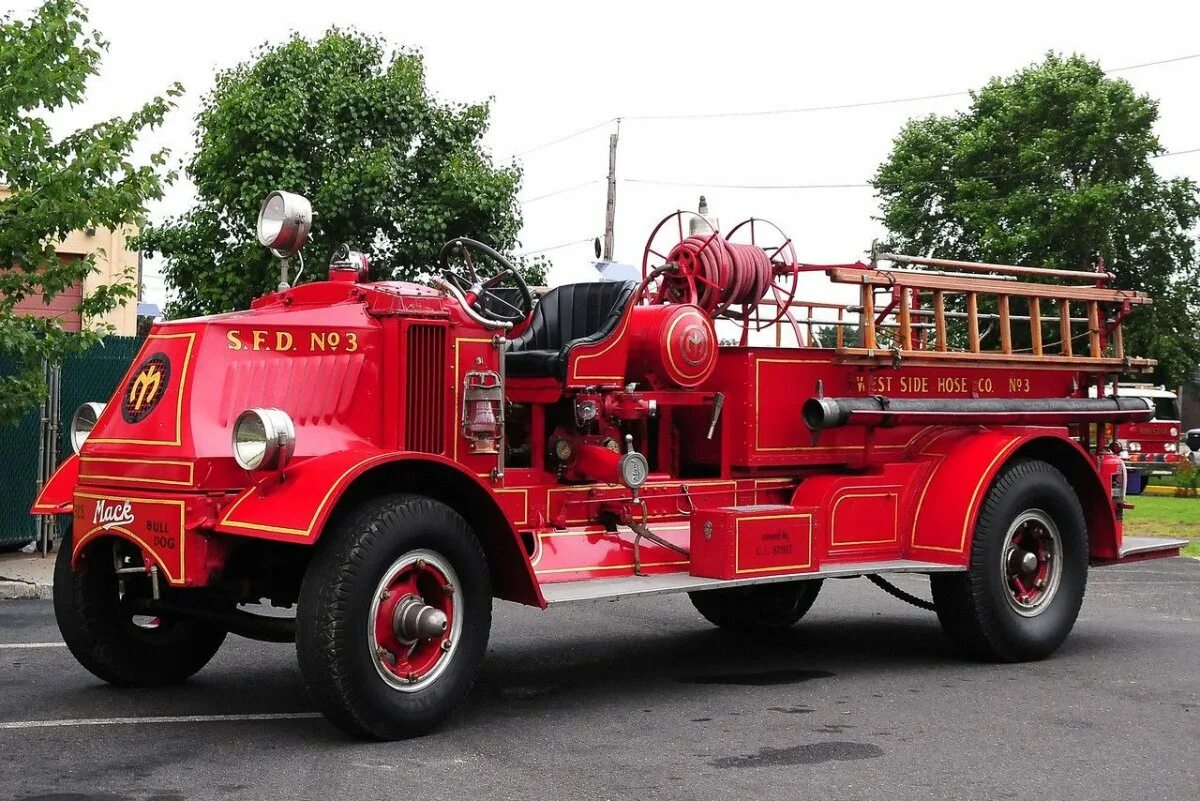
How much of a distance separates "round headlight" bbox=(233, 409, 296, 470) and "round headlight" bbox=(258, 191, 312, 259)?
1372 mm

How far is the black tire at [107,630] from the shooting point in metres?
6.69

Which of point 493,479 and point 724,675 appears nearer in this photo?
point 493,479

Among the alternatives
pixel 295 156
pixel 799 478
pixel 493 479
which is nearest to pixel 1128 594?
pixel 799 478

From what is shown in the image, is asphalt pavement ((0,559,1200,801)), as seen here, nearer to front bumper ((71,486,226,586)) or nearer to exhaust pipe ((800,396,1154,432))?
front bumper ((71,486,226,586))

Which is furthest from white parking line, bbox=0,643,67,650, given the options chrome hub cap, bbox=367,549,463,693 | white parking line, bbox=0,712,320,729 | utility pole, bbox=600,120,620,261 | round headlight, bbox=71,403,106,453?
utility pole, bbox=600,120,620,261

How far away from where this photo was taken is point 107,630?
676 centimetres

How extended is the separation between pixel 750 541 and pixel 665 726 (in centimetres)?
125

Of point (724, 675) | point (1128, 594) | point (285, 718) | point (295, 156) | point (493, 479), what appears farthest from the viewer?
point (295, 156)

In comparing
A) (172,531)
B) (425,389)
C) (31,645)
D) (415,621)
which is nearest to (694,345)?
(425,389)

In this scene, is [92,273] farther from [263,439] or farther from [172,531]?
[263,439]

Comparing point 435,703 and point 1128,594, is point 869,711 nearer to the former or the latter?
point 435,703

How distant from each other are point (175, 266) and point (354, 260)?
1384 centimetres

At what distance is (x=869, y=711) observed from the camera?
662cm

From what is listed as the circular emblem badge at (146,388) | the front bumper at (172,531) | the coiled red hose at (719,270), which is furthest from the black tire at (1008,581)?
the circular emblem badge at (146,388)
